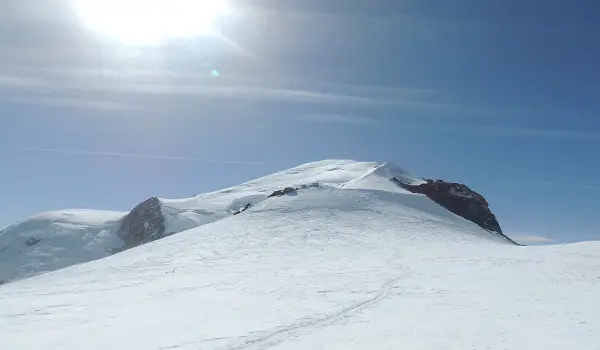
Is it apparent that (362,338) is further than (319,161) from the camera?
No

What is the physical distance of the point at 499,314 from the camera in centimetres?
1438

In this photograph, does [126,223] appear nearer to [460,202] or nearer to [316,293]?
[460,202]

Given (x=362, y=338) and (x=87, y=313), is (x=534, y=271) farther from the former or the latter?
(x=87, y=313)

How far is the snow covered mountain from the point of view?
80.5 meters

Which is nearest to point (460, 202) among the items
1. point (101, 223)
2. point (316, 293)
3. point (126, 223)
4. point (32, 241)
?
point (316, 293)

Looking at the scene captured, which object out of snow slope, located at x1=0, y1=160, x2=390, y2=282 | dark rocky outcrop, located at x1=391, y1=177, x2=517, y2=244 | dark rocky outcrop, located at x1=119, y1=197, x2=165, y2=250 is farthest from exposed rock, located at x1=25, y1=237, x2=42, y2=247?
dark rocky outcrop, located at x1=391, y1=177, x2=517, y2=244

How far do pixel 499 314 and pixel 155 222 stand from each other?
246 feet

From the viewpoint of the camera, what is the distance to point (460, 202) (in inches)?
2341

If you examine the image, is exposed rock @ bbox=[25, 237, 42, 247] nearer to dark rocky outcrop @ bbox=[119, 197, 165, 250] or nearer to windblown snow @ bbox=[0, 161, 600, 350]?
dark rocky outcrop @ bbox=[119, 197, 165, 250]

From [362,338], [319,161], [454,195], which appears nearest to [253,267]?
[362,338]

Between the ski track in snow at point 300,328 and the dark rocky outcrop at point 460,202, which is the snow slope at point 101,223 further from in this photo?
the ski track in snow at point 300,328

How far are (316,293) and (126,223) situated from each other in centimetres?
8271

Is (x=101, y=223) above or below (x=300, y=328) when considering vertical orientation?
above

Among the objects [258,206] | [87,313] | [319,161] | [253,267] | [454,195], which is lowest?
[87,313]
